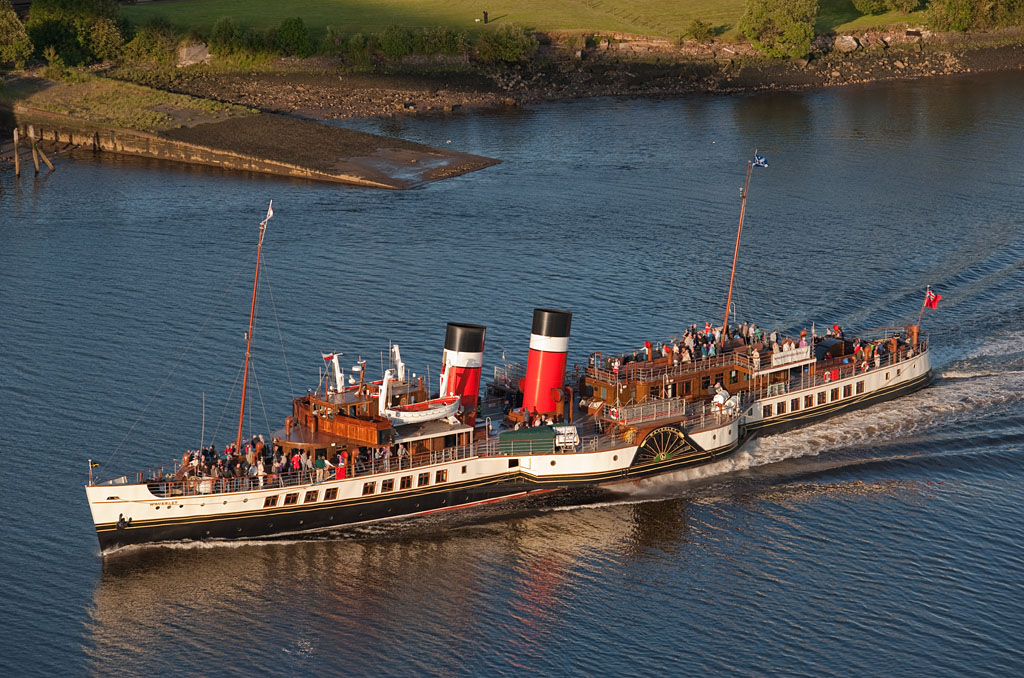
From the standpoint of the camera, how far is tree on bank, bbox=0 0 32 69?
454 feet

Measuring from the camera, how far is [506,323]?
244ft

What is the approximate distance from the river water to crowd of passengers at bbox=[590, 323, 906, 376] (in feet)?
9.53

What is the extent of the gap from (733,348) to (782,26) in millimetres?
95678

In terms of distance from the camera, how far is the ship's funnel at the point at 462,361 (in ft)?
185

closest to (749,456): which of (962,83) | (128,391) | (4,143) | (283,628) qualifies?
(283,628)

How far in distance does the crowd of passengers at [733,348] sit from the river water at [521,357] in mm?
2906

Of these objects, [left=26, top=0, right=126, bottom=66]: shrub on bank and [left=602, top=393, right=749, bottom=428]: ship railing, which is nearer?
[left=602, top=393, right=749, bottom=428]: ship railing

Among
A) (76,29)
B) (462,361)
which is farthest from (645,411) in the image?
(76,29)

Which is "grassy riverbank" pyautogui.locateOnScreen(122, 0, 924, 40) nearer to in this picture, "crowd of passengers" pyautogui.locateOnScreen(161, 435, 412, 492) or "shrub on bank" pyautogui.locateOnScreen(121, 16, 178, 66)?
"shrub on bank" pyautogui.locateOnScreen(121, 16, 178, 66)

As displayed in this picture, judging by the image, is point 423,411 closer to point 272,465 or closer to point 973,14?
point 272,465

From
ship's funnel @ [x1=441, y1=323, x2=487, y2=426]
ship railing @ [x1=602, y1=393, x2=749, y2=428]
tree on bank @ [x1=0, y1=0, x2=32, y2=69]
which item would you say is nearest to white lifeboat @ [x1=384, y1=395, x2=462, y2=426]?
ship's funnel @ [x1=441, y1=323, x2=487, y2=426]

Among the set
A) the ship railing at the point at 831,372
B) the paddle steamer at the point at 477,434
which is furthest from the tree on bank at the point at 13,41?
the ship railing at the point at 831,372

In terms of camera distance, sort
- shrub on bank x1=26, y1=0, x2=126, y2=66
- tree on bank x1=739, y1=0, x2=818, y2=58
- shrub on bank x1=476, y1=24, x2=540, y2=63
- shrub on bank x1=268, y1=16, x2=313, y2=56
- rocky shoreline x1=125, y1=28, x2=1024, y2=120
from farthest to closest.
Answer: shrub on bank x1=476, y1=24, x2=540, y2=63 → tree on bank x1=739, y1=0, x2=818, y2=58 → shrub on bank x1=268, y1=16, x2=313, y2=56 → shrub on bank x1=26, y1=0, x2=126, y2=66 → rocky shoreline x1=125, y1=28, x2=1024, y2=120

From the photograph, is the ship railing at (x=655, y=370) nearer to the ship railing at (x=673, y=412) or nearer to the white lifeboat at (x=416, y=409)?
the ship railing at (x=673, y=412)
